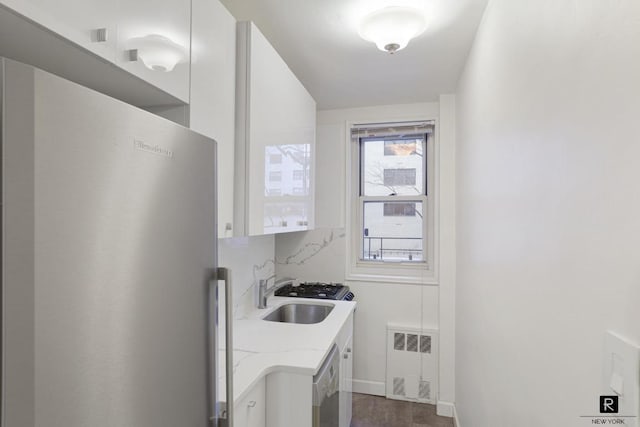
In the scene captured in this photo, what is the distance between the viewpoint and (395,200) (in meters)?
3.06

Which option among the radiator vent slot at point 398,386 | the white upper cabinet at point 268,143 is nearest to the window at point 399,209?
the white upper cabinet at point 268,143

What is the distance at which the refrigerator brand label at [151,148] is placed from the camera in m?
0.65

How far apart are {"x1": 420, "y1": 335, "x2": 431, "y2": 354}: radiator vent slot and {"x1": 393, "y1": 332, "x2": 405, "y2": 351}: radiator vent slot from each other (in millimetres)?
152

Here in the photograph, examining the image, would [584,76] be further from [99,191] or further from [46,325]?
[46,325]

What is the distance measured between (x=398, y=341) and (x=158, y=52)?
266cm

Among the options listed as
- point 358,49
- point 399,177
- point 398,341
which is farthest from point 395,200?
point 358,49

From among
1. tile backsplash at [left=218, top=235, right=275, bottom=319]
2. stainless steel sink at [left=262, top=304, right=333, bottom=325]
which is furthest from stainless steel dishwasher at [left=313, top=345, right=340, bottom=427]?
tile backsplash at [left=218, top=235, right=275, bottom=319]

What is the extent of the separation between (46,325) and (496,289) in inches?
57.2

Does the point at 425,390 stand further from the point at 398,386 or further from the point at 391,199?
the point at 391,199

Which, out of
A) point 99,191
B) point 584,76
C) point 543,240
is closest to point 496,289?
point 543,240

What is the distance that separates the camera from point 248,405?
1.27 metres

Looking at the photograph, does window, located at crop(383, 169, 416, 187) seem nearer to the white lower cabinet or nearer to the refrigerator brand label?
the white lower cabinet

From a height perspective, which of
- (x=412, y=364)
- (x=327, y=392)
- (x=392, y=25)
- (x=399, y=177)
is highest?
(x=392, y=25)

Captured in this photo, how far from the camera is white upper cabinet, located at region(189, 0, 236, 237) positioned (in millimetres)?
1181
